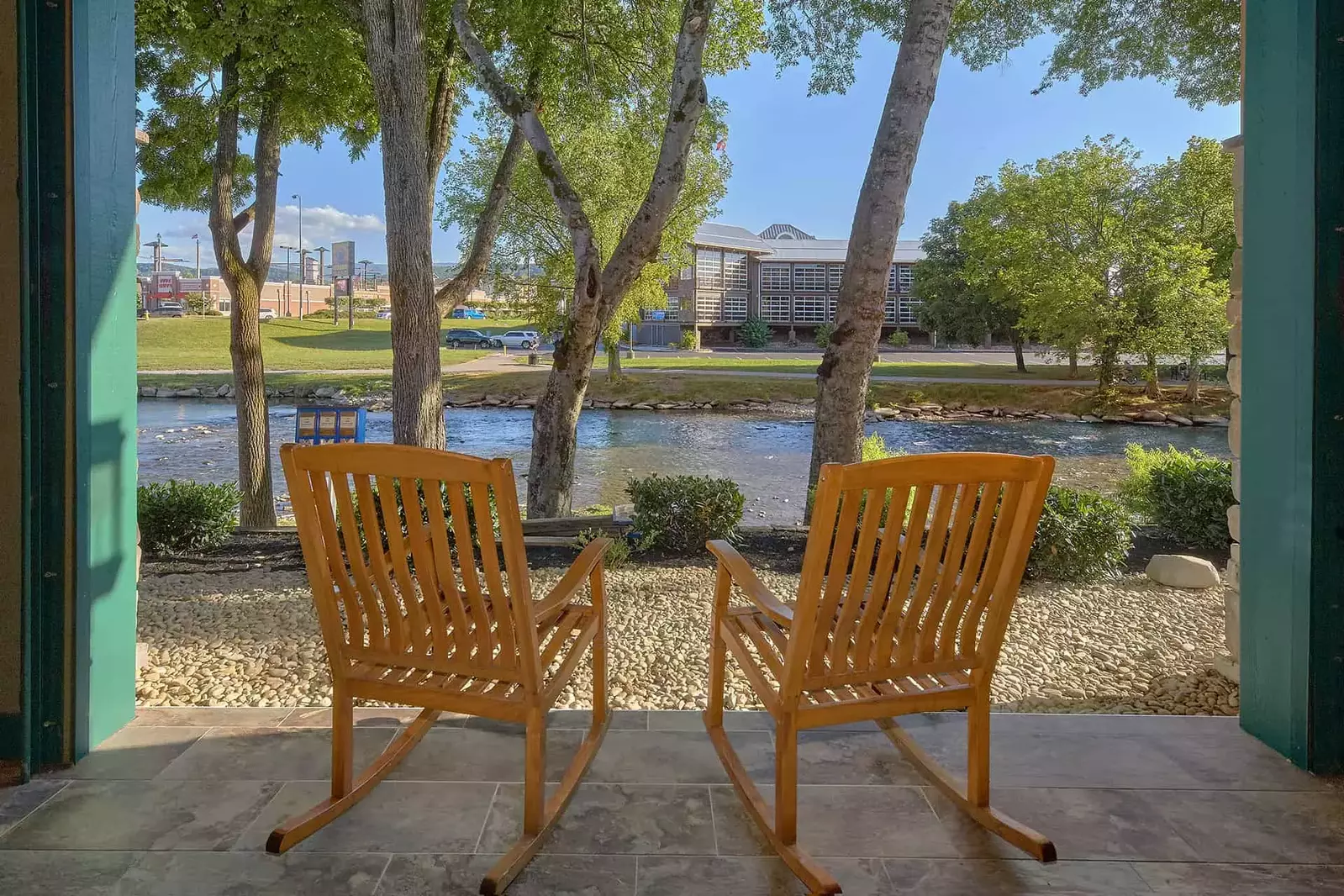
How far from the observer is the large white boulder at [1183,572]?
444 centimetres

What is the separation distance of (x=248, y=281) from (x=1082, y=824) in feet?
24.2

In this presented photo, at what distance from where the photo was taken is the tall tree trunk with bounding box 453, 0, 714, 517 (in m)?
5.64

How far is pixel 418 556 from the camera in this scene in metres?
1.75

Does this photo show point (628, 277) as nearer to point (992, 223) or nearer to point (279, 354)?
point (992, 223)

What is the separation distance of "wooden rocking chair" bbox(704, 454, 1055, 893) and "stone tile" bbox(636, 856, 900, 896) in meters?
0.04

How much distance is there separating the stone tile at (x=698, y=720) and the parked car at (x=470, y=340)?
112 feet

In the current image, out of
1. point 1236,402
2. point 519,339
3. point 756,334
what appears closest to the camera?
point 1236,402

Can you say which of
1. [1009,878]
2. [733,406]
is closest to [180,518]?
[1009,878]

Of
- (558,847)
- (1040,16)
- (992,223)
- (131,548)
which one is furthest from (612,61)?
(992,223)

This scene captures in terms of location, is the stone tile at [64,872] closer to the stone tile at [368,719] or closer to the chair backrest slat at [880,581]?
the stone tile at [368,719]

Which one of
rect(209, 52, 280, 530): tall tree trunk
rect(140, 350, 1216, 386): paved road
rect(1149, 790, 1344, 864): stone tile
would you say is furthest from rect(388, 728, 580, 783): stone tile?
rect(140, 350, 1216, 386): paved road

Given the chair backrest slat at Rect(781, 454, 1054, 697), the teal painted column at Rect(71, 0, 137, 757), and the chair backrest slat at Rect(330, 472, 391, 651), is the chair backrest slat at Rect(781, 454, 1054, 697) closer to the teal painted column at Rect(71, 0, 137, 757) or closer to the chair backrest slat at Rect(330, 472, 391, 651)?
the chair backrest slat at Rect(330, 472, 391, 651)

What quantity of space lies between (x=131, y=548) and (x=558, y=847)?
140cm

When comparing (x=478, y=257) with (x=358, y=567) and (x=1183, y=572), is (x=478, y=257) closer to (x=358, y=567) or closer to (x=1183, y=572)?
(x=1183, y=572)
